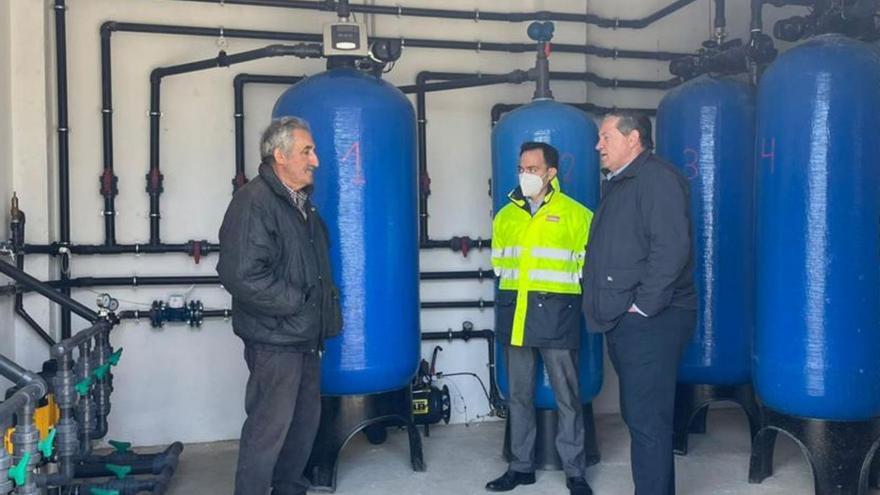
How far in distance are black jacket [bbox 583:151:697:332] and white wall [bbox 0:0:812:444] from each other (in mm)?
1702

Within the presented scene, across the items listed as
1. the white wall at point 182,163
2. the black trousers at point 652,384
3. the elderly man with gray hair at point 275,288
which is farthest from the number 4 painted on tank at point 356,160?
the black trousers at point 652,384

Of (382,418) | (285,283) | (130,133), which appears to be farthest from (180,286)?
(285,283)

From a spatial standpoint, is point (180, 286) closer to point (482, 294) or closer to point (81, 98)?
point (81, 98)

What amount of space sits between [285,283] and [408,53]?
216cm

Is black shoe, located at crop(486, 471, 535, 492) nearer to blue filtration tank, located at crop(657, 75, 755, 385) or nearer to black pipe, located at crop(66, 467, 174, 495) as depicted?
blue filtration tank, located at crop(657, 75, 755, 385)

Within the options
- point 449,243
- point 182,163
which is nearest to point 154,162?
point 182,163

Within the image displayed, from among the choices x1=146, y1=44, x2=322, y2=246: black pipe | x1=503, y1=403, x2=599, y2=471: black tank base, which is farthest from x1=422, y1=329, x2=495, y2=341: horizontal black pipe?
x1=146, y1=44, x2=322, y2=246: black pipe

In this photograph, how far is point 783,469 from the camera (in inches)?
145

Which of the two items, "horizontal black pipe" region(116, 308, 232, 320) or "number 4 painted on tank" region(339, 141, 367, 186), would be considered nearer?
"number 4 painted on tank" region(339, 141, 367, 186)

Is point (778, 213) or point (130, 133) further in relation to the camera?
point (130, 133)

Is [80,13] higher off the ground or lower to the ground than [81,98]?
higher

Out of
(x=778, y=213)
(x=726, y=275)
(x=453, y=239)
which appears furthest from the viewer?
(x=453, y=239)

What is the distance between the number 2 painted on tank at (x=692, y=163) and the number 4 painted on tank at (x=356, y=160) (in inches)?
62.5

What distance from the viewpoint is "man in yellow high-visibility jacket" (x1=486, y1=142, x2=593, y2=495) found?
332 centimetres
